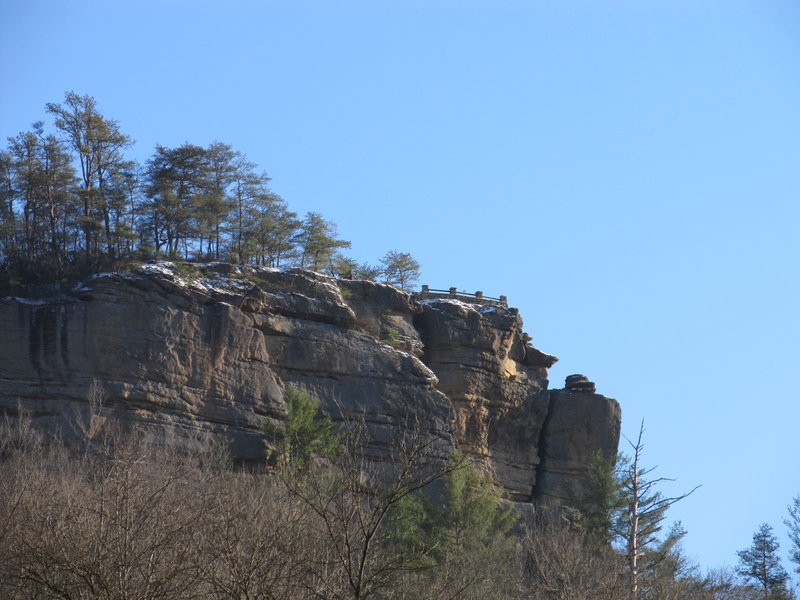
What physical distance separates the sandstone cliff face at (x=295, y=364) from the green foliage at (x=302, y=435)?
2.76 ft

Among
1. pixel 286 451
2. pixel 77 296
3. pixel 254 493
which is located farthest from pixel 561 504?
pixel 77 296

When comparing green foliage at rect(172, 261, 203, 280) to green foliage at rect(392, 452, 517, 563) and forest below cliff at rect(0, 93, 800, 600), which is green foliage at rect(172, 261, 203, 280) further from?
green foliage at rect(392, 452, 517, 563)

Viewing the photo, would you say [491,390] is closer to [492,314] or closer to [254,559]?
[492,314]

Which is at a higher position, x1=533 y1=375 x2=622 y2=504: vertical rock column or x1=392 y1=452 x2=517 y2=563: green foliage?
x1=533 y1=375 x2=622 y2=504: vertical rock column

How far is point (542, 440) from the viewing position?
58.5m

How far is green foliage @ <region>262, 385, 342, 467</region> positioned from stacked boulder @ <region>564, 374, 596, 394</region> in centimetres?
1480

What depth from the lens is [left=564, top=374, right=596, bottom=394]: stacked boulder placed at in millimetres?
59844

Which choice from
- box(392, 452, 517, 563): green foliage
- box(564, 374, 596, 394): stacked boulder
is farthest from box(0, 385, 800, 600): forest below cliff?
box(564, 374, 596, 394): stacked boulder

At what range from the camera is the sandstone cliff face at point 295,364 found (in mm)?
48188

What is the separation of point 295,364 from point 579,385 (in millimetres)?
15324

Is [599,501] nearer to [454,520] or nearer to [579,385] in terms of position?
[579,385]

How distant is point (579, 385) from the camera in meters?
60.0

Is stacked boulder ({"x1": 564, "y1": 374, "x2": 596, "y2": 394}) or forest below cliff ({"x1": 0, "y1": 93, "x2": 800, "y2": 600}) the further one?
stacked boulder ({"x1": 564, "y1": 374, "x2": 596, "y2": 394})

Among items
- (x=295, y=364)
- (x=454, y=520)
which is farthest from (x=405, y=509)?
(x=295, y=364)
